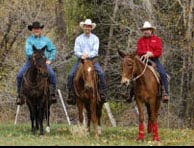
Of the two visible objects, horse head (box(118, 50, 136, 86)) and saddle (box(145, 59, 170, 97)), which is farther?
saddle (box(145, 59, 170, 97))

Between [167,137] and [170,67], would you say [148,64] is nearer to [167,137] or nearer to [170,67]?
[167,137]

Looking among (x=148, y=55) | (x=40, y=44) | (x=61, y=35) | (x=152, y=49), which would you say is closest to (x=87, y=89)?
(x=148, y=55)

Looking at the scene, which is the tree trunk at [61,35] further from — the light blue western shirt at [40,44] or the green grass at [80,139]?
the light blue western shirt at [40,44]

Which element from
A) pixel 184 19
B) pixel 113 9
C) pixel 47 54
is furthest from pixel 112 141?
pixel 113 9

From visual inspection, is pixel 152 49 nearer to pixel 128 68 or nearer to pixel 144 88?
pixel 144 88

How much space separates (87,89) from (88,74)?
20.9 inches

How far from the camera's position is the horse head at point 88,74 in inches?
564

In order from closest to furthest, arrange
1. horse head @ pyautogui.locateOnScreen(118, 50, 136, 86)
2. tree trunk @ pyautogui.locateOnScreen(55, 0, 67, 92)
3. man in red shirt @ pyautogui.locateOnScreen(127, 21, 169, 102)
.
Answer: horse head @ pyautogui.locateOnScreen(118, 50, 136, 86) < man in red shirt @ pyautogui.locateOnScreen(127, 21, 169, 102) < tree trunk @ pyautogui.locateOnScreen(55, 0, 67, 92)

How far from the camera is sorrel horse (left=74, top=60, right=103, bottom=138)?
14.4 meters

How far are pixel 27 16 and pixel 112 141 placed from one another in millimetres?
16235

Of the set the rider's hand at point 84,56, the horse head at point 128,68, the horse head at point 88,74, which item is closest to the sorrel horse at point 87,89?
the horse head at point 88,74

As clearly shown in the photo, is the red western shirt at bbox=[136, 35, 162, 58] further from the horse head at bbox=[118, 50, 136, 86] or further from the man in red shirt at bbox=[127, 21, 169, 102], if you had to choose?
the horse head at bbox=[118, 50, 136, 86]

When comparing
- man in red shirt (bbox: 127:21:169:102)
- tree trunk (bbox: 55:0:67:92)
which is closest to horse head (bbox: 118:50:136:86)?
man in red shirt (bbox: 127:21:169:102)

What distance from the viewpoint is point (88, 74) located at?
A: 14352 mm
